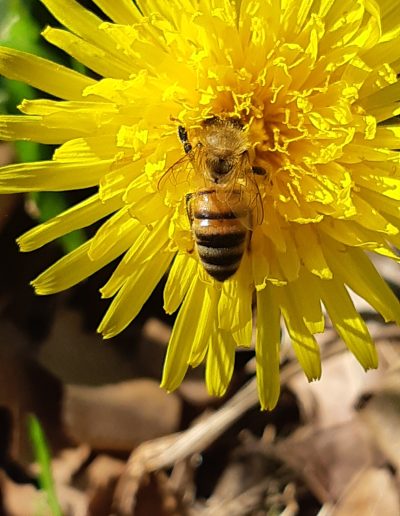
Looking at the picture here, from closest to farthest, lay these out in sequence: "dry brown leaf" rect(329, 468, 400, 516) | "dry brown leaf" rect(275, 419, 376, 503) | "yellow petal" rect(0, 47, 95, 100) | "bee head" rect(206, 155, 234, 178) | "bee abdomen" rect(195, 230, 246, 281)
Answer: "bee abdomen" rect(195, 230, 246, 281) → "bee head" rect(206, 155, 234, 178) → "yellow petal" rect(0, 47, 95, 100) → "dry brown leaf" rect(329, 468, 400, 516) → "dry brown leaf" rect(275, 419, 376, 503)

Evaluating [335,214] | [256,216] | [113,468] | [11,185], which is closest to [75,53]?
[11,185]

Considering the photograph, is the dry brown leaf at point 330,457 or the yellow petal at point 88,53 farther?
the dry brown leaf at point 330,457

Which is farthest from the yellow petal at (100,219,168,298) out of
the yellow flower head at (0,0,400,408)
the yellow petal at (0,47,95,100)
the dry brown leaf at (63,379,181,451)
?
the dry brown leaf at (63,379,181,451)

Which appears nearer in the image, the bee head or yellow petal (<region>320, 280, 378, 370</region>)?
the bee head

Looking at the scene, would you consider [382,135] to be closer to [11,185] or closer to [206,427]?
[11,185]

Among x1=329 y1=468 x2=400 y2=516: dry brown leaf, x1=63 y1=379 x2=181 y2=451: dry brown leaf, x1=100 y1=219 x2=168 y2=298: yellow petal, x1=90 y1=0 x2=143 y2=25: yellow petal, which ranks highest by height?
x1=90 y1=0 x2=143 y2=25: yellow petal

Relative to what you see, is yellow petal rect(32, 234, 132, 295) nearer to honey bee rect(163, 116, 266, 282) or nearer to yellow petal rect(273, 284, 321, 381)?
honey bee rect(163, 116, 266, 282)

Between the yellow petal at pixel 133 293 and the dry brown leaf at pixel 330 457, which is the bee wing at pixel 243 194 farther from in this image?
the dry brown leaf at pixel 330 457

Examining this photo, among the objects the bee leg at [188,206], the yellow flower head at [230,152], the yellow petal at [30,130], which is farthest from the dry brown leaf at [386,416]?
the yellow petal at [30,130]

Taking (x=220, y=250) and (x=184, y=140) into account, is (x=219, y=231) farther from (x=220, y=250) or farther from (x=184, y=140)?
(x=184, y=140)
